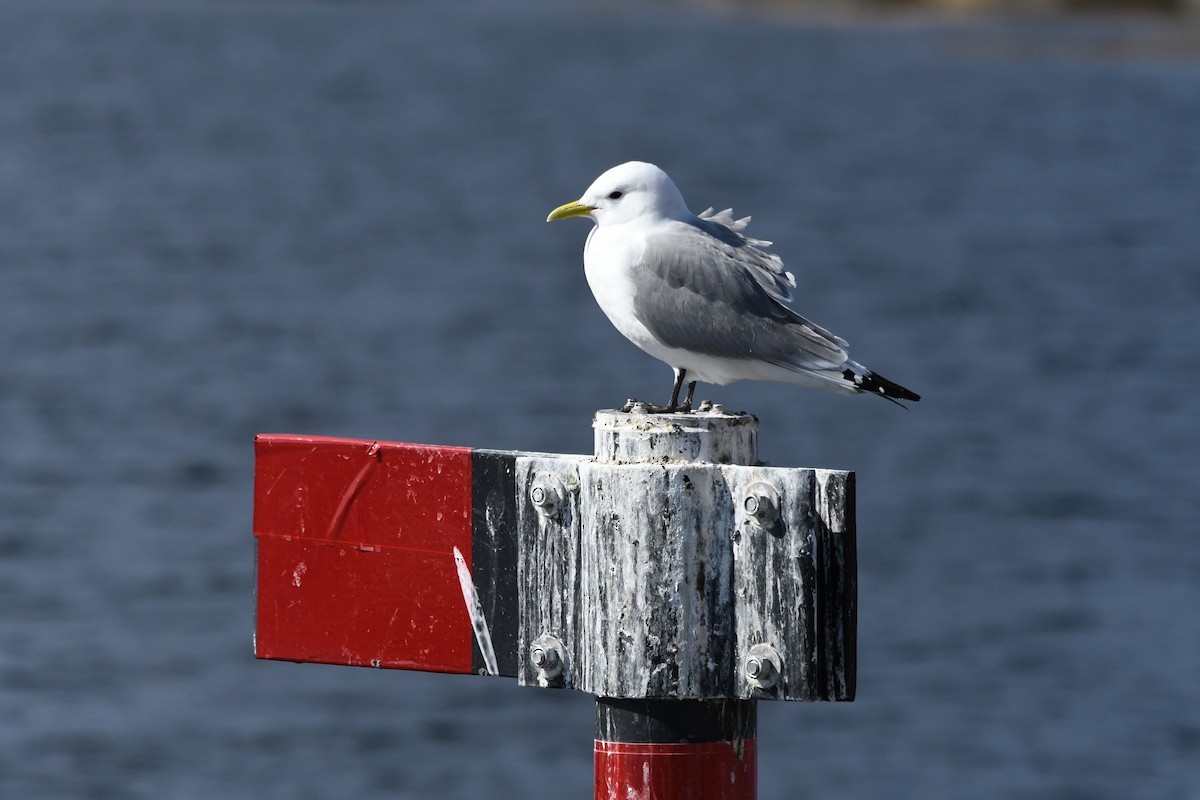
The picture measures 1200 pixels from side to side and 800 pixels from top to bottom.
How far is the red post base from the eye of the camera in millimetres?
3662

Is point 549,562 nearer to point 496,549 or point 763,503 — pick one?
point 496,549

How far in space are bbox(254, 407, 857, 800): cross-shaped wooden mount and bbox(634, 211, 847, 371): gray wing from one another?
748 mm

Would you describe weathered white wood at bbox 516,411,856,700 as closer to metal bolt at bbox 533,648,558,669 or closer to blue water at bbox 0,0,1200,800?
metal bolt at bbox 533,648,558,669

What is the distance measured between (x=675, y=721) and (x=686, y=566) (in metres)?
0.30

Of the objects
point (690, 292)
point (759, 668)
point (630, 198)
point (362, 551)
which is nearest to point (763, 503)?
point (759, 668)

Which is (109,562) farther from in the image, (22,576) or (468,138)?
(468,138)

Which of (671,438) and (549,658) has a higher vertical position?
(671,438)

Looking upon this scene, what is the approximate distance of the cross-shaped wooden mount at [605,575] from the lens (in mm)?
3512

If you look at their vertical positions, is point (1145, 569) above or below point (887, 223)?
below

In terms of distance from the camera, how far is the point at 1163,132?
171 ft

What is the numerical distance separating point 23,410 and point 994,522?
452 inches

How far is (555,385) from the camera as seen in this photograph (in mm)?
24125

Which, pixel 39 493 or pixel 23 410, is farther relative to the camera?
pixel 23 410

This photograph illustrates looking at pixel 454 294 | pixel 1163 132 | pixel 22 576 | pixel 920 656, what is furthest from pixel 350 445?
pixel 1163 132
